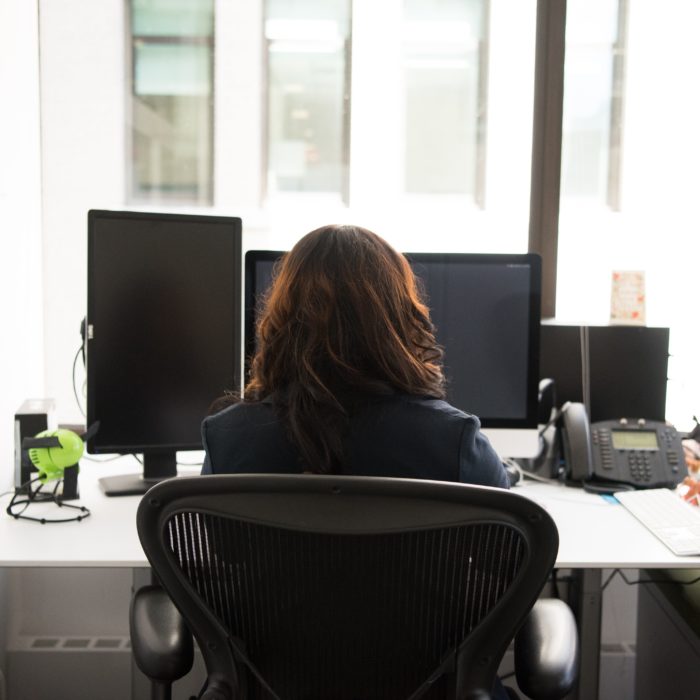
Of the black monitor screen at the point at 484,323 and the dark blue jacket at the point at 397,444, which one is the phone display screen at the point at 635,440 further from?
the dark blue jacket at the point at 397,444

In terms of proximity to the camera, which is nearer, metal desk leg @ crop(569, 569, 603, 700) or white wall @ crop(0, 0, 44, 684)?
metal desk leg @ crop(569, 569, 603, 700)

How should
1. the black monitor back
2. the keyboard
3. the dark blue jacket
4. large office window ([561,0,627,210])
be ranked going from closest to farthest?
the dark blue jacket
the keyboard
the black monitor back
large office window ([561,0,627,210])

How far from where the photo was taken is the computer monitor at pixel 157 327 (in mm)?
1703

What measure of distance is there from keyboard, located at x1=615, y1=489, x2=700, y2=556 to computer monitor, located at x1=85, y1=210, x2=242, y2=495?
898 millimetres

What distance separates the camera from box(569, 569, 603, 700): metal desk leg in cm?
162

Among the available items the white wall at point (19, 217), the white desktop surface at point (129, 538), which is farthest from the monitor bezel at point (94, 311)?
the white wall at point (19, 217)

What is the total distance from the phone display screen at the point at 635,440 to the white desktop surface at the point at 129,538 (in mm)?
177

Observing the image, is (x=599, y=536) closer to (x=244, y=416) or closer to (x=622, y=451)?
(x=622, y=451)

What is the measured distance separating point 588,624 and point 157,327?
3.57ft

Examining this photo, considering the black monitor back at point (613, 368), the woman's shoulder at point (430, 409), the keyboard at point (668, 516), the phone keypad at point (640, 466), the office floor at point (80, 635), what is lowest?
the office floor at point (80, 635)

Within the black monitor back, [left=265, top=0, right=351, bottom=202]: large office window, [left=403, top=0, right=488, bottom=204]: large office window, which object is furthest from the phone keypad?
[left=265, top=0, right=351, bottom=202]: large office window

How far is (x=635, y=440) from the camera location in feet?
6.30

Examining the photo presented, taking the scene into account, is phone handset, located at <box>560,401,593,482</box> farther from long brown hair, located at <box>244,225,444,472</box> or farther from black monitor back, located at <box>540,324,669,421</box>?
long brown hair, located at <box>244,225,444,472</box>

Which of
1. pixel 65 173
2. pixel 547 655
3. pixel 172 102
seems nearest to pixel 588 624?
pixel 547 655
